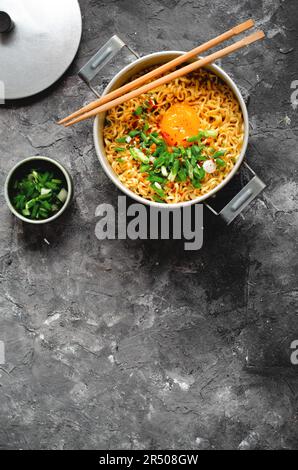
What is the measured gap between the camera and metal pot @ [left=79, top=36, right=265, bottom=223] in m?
2.34

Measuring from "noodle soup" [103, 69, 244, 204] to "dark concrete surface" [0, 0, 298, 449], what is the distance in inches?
10.7

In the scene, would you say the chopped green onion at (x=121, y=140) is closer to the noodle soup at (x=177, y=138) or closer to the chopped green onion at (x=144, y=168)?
the noodle soup at (x=177, y=138)

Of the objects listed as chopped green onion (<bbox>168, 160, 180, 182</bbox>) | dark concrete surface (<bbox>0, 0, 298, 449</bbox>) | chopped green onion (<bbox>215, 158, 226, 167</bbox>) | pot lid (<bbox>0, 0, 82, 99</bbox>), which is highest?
pot lid (<bbox>0, 0, 82, 99</bbox>)

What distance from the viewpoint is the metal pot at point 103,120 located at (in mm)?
2342

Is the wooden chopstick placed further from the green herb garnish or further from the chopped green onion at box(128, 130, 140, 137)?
the green herb garnish

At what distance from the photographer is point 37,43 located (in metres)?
2.64

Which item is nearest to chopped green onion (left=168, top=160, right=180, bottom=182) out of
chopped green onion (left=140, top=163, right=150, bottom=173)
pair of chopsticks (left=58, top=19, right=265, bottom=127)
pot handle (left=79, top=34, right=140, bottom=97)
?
chopped green onion (left=140, top=163, right=150, bottom=173)

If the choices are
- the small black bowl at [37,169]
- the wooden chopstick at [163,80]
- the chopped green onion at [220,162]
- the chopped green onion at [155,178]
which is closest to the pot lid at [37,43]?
the small black bowl at [37,169]

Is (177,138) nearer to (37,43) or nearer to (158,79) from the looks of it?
(158,79)

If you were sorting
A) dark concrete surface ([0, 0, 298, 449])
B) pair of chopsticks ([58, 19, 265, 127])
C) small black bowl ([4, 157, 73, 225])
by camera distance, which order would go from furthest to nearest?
1. dark concrete surface ([0, 0, 298, 449])
2. small black bowl ([4, 157, 73, 225])
3. pair of chopsticks ([58, 19, 265, 127])

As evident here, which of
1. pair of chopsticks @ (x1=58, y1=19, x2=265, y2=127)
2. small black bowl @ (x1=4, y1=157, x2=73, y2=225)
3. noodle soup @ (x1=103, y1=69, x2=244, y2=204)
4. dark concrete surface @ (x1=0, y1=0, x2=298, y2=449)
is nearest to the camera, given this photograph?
pair of chopsticks @ (x1=58, y1=19, x2=265, y2=127)

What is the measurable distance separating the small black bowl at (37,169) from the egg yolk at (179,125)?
1.71 ft

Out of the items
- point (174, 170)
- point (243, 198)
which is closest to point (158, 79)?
point (174, 170)

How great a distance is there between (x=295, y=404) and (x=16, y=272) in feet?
4.96
